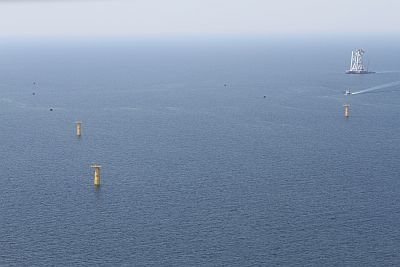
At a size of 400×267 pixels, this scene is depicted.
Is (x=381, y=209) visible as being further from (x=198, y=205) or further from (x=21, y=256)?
(x=21, y=256)

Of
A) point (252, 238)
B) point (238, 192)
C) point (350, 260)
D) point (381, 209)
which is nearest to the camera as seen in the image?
→ point (350, 260)

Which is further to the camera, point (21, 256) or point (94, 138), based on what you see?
point (94, 138)

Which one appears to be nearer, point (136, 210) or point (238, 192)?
point (136, 210)

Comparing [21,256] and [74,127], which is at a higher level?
[74,127]

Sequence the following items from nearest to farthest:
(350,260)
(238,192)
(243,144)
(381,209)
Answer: (350,260) < (381,209) < (238,192) < (243,144)

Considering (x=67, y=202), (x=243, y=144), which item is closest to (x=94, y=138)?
(x=243, y=144)

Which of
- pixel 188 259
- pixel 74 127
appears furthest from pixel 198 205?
pixel 74 127

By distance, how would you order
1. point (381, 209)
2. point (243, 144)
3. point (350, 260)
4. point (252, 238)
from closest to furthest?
point (350, 260) < point (252, 238) < point (381, 209) < point (243, 144)

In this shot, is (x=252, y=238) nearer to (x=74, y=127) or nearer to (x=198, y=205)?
(x=198, y=205)

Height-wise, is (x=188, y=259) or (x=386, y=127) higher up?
(x=386, y=127)
